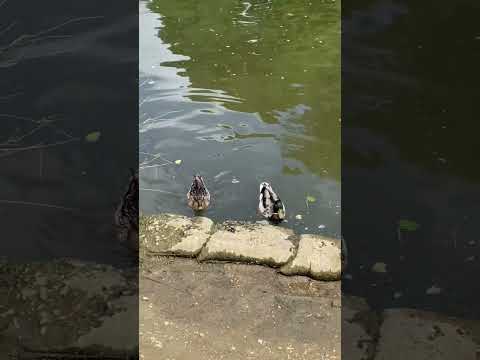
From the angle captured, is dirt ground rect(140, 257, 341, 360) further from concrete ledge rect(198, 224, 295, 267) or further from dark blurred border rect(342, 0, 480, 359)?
dark blurred border rect(342, 0, 480, 359)

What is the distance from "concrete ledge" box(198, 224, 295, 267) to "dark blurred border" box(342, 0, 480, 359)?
0.70 m

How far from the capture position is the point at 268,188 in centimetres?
696

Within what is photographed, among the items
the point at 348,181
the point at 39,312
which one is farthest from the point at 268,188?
the point at 39,312

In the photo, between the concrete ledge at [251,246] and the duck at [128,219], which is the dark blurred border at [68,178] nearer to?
the duck at [128,219]

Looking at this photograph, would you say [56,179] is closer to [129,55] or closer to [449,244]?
[129,55]

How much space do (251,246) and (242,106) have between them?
11.9 feet

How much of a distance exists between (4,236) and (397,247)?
4.06 m

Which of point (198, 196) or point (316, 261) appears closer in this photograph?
point (316, 261)

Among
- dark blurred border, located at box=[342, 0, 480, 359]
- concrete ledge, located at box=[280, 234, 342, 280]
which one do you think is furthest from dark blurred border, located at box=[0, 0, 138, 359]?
dark blurred border, located at box=[342, 0, 480, 359]

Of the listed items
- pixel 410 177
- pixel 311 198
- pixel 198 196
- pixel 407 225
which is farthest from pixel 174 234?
pixel 410 177

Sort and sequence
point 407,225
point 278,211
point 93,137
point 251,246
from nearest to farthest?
1. point 251,246
2. point 407,225
3. point 278,211
4. point 93,137

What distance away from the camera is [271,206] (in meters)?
6.82

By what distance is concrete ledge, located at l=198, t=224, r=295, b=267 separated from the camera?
605 cm

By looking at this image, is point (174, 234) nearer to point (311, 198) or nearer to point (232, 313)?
point (232, 313)
